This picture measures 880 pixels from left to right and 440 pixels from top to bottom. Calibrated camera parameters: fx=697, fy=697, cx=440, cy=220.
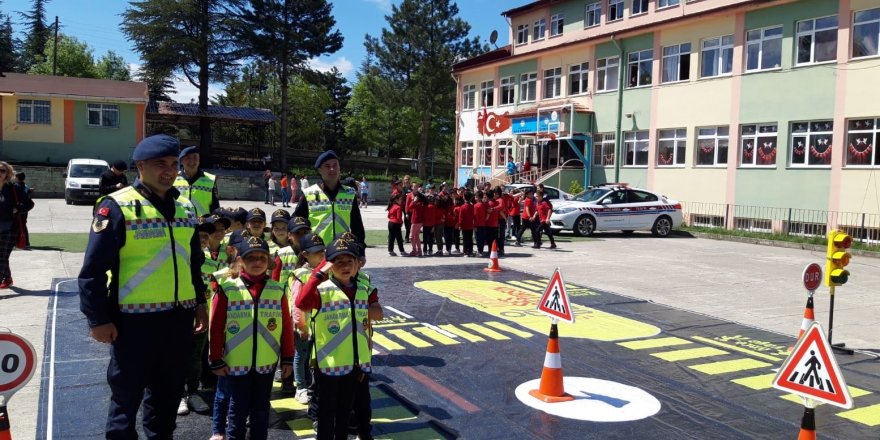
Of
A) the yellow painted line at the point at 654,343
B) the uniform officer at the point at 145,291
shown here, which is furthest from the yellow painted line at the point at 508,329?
the uniform officer at the point at 145,291

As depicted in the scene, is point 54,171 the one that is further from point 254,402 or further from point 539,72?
point 254,402

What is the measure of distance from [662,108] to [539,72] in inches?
385

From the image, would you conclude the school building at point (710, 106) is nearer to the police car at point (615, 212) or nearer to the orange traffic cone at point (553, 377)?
the police car at point (615, 212)

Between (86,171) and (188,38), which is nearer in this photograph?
(86,171)

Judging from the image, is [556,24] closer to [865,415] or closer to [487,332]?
[487,332]

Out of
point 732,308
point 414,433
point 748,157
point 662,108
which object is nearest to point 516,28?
point 662,108

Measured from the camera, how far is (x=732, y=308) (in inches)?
450

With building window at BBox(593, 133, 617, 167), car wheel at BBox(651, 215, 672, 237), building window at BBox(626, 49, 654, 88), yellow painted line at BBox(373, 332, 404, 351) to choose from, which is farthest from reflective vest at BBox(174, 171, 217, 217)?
building window at BBox(593, 133, 617, 167)

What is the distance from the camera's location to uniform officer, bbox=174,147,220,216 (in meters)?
7.78

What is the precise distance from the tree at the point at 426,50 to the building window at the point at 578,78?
68.6 ft

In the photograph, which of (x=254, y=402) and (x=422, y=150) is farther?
(x=422, y=150)

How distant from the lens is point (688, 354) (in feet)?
27.2

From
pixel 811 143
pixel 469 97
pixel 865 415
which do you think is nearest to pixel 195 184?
pixel 865 415

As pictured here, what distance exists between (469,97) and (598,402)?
1622 inches
